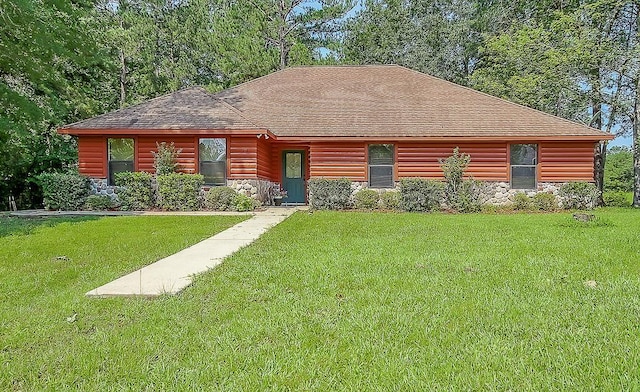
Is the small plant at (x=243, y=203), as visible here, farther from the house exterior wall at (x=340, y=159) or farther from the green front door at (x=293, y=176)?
the green front door at (x=293, y=176)

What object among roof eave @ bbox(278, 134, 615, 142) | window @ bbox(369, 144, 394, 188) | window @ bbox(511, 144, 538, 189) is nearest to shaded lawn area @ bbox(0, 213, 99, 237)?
roof eave @ bbox(278, 134, 615, 142)

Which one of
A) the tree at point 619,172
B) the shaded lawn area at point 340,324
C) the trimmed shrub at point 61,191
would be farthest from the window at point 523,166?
the tree at point 619,172

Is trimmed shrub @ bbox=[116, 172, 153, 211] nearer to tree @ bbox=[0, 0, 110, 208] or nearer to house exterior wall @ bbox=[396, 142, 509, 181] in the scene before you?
tree @ bbox=[0, 0, 110, 208]

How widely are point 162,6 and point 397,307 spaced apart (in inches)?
1117

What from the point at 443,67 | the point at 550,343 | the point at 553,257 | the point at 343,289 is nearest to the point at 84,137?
the point at 343,289

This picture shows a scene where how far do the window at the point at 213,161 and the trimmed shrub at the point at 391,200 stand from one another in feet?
17.2

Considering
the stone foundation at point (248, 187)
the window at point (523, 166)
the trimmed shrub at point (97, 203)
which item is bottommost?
the trimmed shrub at point (97, 203)

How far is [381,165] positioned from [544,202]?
5.42 m

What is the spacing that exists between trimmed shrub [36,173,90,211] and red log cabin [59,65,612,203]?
72cm

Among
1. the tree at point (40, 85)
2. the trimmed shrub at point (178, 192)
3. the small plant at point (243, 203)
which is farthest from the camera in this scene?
the trimmed shrub at point (178, 192)

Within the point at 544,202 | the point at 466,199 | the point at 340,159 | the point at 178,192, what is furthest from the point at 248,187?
the point at 544,202

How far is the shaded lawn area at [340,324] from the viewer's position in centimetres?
243

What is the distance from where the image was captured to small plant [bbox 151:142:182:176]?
13.8m

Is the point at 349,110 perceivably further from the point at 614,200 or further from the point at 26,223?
the point at 614,200
